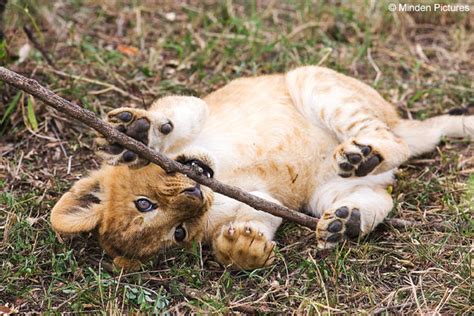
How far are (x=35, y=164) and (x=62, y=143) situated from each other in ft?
0.94

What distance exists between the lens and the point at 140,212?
4207 mm

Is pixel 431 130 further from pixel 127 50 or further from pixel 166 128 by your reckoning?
pixel 127 50

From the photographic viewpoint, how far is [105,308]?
383 centimetres

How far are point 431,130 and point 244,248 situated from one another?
204 cm

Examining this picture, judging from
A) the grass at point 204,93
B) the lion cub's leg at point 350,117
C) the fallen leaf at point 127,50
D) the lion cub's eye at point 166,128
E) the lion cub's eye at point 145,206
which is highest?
the lion cub's eye at point 166,128

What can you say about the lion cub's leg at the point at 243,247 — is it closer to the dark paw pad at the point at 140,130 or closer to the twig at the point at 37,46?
the dark paw pad at the point at 140,130

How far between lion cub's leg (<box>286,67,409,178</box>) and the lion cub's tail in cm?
13

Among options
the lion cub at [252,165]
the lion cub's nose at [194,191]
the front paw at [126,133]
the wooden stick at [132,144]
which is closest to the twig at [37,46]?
the lion cub at [252,165]

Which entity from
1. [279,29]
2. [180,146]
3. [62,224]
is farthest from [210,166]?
[279,29]

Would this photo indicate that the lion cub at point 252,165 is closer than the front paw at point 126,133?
No

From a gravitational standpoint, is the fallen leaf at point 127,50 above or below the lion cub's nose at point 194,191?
below

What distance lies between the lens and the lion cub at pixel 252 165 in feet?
13.7

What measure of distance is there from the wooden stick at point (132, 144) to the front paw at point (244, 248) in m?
0.17

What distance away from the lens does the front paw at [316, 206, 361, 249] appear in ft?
13.9
